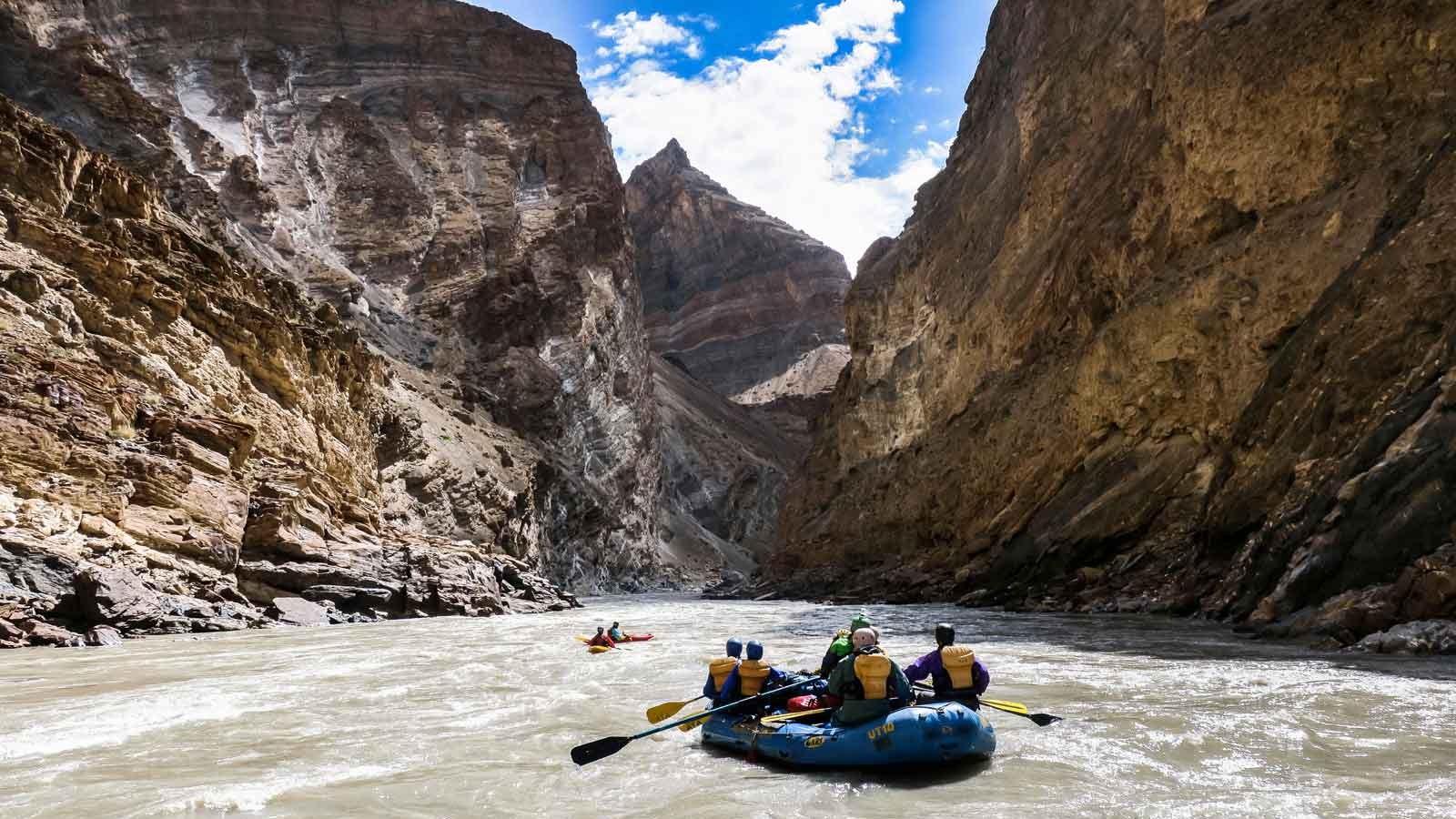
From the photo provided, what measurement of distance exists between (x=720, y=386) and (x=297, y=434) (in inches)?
4052

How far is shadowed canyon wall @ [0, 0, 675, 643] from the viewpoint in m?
26.7

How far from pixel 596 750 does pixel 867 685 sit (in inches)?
82.0

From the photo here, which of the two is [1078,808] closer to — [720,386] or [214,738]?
[214,738]

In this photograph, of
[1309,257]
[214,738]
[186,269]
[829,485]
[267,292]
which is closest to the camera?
[214,738]

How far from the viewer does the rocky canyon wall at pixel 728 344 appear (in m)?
90.6

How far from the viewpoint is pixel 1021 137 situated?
33.9 meters

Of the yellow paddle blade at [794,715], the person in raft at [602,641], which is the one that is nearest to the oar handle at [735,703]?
the yellow paddle blade at [794,715]

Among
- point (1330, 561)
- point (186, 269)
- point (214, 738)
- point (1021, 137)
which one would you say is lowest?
point (214, 738)

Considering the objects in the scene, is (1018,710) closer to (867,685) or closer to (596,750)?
(867,685)

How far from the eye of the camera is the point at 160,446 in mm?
19484

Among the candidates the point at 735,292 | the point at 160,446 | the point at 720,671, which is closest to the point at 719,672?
the point at 720,671

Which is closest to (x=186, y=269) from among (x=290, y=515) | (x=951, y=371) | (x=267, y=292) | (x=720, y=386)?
(x=267, y=292)

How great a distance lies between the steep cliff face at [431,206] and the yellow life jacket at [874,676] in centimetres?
3278

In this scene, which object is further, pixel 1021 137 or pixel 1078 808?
pixel 1021 137
